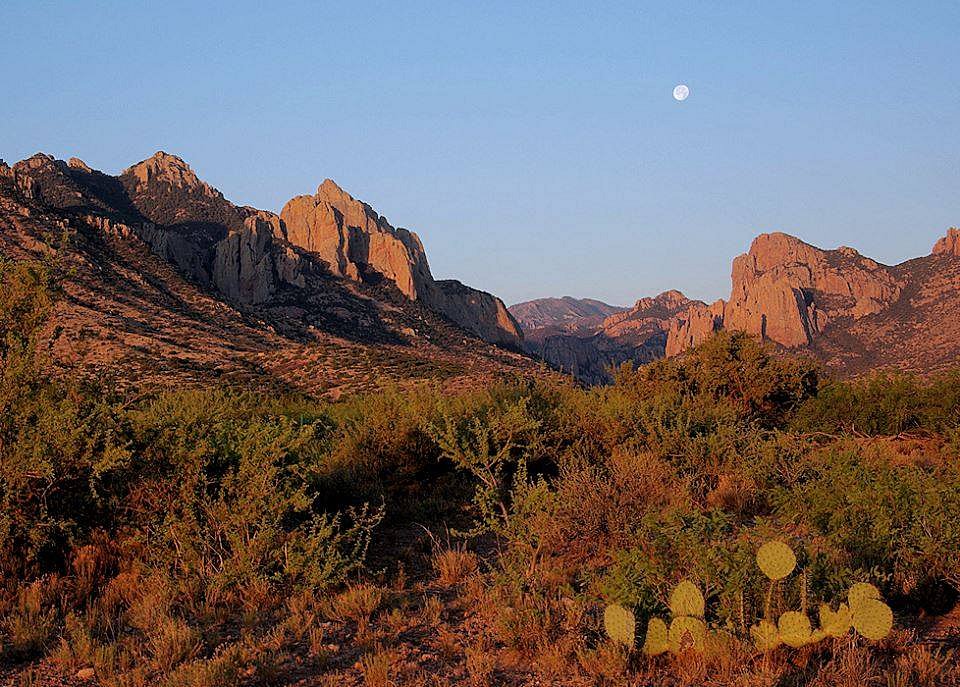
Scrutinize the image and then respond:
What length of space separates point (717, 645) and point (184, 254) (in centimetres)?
8871

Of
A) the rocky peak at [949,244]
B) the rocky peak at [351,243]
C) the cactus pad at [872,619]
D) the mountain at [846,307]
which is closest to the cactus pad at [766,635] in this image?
the cactus pad at [872,619]

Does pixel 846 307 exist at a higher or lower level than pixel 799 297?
lower

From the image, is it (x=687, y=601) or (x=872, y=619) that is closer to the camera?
(x=872, y=619)

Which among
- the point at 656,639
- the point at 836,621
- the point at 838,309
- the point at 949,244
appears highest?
the point at 949,244

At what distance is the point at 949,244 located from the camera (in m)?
96.9

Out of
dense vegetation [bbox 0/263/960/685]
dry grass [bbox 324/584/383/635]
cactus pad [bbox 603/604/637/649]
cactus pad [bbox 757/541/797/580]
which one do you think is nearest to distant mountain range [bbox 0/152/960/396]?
dense vegetation [bbox 0/263/960/685]

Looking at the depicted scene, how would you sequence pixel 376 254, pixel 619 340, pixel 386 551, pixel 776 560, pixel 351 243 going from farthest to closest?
pixel 619 340, pixel 376 254, pixel 351 243, pixel 386 551, pixel 776 560

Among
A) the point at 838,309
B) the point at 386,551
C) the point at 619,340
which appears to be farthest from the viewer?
the point at 619,340

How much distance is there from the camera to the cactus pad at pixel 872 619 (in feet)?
12.9

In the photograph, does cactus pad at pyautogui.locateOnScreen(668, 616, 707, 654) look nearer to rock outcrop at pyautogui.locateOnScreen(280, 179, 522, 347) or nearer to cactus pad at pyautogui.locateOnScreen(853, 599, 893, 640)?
cactus pad at pyautogui.locateOnScreen(853, 599, 893, 640)

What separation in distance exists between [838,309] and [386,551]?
340ft

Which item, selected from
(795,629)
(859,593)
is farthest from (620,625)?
(859,593)

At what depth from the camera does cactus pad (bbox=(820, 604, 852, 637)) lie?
3.95m

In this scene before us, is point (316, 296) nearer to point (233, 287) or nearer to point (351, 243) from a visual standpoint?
point (233, 287)
